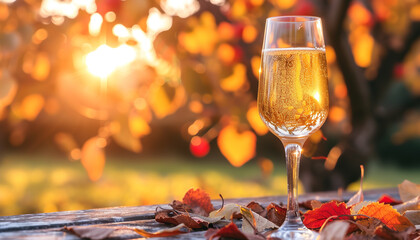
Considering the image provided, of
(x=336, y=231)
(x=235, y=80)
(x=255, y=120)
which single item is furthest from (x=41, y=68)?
(x=336, y=231)

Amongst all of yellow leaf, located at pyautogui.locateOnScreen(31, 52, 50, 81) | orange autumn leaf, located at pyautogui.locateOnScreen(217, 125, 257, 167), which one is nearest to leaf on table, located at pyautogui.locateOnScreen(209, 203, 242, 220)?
orange autumn leaf, located at pyautogui.locateOnScreen(217, 125, 257, 167)

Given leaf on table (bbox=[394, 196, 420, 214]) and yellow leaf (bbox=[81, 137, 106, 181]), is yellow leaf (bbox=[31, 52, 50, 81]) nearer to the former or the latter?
yellow leaf (bbox=[81, 137, 106, 181])

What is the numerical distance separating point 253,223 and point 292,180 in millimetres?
155

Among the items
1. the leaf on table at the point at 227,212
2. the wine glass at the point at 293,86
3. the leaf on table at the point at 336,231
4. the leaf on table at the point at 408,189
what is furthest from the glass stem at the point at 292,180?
the leaf on table at the point at 408,189

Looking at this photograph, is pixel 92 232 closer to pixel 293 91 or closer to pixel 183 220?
pixel 183 220

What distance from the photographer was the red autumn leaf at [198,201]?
4.65 feet

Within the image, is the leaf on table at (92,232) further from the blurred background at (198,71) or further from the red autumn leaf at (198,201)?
the blurred background at (198,71)

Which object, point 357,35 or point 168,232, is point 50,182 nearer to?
point 357,35

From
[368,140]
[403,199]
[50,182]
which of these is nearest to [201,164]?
[50,182]

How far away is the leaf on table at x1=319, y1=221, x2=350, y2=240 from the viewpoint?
990 mm

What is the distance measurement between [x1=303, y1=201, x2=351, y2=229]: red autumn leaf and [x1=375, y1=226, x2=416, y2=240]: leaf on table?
0.36 feet

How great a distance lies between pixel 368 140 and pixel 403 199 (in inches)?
61.9

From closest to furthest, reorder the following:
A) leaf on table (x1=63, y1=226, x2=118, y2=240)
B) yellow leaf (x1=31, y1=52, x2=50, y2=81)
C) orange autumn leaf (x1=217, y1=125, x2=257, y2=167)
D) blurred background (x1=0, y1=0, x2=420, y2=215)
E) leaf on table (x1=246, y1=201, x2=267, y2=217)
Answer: leaf on table (x1=63, y1=226, x2=118, y2=240) < leaf on table (x1=246, y1=201, x2=267, y2=217) < blurred background (x1=0, y1=0, x2=420, y2=215) < yellow leaf (x1=31, y1=52, x2=50, y2=81) < orange autumn leaf (x1=217, y1=125, x2=257, y2=167)

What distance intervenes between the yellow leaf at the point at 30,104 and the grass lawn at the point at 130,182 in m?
2.53
